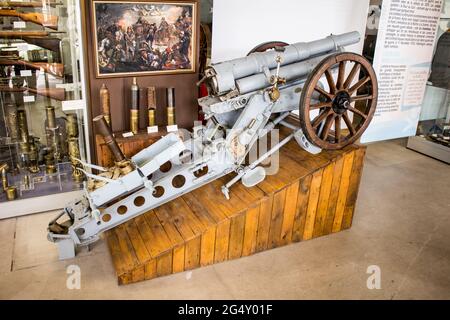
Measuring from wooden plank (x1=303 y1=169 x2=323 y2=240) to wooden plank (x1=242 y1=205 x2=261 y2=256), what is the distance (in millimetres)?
501

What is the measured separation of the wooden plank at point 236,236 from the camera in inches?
118

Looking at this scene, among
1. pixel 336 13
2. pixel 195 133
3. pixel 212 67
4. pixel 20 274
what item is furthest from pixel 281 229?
pixel 336 13

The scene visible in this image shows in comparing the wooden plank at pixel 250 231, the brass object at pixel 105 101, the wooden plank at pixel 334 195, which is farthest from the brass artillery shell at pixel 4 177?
the wooden plank at pixel 334 195

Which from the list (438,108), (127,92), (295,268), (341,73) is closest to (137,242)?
(295,268)

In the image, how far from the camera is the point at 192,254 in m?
2.95

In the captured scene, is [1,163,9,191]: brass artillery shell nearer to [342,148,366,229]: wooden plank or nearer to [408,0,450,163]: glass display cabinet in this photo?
[342,148,366,229]: wooden plank

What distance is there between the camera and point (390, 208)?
4.08 metres

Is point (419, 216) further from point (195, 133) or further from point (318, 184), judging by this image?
point (195, 133)

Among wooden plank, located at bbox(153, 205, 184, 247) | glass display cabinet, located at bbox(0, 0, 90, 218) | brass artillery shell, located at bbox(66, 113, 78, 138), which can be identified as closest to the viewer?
wooden plank, located at bbox(153, 205, 184, 247)

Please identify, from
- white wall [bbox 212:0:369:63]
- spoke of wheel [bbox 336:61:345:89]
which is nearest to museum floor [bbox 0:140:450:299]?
spoke of wheel [bbox 336:61:345:89]

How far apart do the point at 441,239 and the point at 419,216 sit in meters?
0.40

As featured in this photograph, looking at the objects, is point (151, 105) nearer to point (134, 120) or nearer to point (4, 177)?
point (134, 120)

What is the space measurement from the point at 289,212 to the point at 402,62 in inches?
118

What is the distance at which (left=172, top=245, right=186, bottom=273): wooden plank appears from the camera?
287 cm
